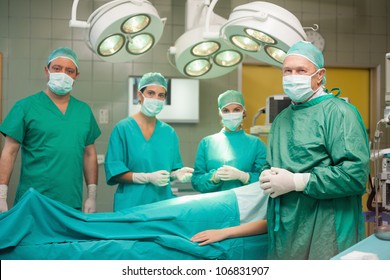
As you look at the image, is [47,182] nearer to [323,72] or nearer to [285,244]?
[285,244]

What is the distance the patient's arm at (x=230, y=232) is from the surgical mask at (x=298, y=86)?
1.78 ft

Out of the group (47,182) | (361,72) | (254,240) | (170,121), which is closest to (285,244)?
(254,240)

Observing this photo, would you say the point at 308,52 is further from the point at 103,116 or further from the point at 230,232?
the point at 103,116

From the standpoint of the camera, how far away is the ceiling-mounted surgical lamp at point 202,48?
89.7 inches

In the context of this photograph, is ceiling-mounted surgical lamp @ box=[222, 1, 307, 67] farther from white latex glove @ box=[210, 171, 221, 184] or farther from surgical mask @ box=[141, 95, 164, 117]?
white latex glove @ box=[210, 171, 221, 184]

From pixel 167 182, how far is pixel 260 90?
1802 millimetres

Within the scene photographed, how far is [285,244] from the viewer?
1675mm

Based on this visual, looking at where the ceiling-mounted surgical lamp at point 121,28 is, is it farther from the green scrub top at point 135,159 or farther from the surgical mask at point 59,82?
the green scrub top at point 135,159

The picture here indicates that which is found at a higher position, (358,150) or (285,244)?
(358,150)

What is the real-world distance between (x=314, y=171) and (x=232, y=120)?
0.87 m

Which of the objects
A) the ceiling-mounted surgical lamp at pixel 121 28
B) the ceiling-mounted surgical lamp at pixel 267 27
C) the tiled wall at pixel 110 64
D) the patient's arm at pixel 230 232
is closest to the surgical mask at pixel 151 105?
the ceiling-mounted surgical lamp at pixel 121 28

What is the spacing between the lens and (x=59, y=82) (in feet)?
6.97

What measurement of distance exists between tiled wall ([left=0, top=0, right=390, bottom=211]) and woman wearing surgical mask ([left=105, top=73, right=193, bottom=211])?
1.24 m

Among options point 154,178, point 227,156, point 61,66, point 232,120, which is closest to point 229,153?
point 227,156
